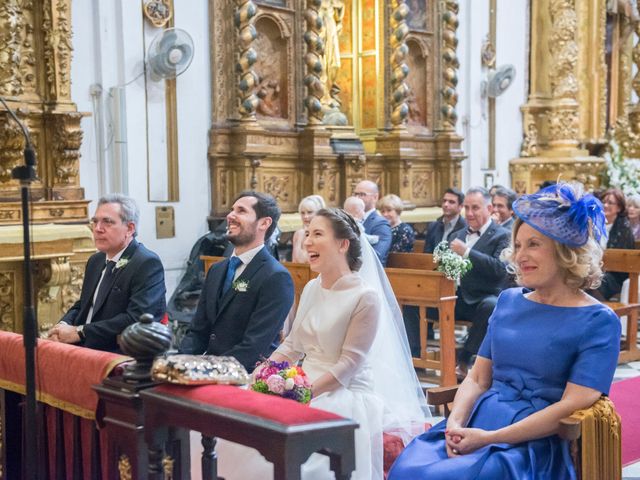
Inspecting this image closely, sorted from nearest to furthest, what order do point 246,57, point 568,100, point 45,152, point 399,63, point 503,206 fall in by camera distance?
point 45,152
point 503,206
point 246,57
point 399,63
point 568,100

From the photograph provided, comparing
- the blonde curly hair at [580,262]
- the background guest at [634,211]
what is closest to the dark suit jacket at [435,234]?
the background guest at [634,211]

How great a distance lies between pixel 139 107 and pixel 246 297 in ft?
14.4

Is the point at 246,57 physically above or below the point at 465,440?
above

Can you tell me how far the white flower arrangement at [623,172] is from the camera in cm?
1344

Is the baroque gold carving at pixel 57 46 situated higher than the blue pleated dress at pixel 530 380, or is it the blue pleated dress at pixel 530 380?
the baroque gold carving at pixel 57 46

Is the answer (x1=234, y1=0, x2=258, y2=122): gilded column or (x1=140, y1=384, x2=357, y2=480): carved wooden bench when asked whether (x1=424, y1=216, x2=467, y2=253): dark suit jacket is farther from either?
(x1=140, y1=384, x2=357, y2=480): carved wooden bench

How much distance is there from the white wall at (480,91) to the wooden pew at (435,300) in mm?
5868

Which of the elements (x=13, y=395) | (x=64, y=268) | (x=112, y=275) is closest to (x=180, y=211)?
(x=64, y=268)

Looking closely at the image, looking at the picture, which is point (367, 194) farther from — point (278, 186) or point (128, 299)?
point (128, 299)

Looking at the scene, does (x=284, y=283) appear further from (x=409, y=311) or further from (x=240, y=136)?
(x=240, y=136)

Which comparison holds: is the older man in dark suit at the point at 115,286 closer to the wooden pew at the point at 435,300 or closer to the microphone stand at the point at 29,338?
the microphone stand at the point at 29,338

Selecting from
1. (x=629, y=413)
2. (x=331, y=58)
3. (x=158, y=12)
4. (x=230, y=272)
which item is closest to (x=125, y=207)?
(x=230, y=272)

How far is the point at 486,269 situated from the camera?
6832 mm

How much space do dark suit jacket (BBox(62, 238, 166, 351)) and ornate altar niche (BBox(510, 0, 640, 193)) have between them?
8.83 meters
